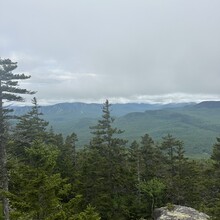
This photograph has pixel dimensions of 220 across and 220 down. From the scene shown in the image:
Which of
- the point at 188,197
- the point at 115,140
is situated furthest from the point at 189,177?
the point at 115,140

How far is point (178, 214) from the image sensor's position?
32.4m

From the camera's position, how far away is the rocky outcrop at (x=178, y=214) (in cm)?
3139

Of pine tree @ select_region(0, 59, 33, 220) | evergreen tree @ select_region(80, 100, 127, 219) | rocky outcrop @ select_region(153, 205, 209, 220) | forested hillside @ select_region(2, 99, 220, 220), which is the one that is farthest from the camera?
evergreen tree @ select_region(80, 100, 127, 219)

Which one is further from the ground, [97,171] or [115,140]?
[115,140]

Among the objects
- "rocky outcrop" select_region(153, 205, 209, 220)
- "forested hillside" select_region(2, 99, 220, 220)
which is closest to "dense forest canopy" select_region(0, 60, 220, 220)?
"forested hillside" select_region(2, 99, 220, 220)

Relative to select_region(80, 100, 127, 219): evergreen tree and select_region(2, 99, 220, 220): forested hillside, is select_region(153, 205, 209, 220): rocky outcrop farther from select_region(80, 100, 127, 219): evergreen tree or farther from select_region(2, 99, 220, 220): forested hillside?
select_region(80, 100, 127, 219): evergreen tree

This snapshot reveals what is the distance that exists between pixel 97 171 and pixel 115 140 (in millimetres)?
4136

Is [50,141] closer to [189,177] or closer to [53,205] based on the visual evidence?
[189,177]

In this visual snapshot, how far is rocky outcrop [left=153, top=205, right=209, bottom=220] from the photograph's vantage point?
103 ft

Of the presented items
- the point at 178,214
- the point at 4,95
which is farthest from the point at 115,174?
the point at 4,95

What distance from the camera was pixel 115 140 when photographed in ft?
123

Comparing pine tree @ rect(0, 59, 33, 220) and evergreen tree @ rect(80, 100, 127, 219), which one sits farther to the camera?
evergreen tree @ rect(80, 100, 127, 219)

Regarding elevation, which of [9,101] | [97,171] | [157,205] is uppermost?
[9,101]

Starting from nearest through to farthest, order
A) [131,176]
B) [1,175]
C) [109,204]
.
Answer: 1. [1,175]
2. [109,204]
3. [131,176]
